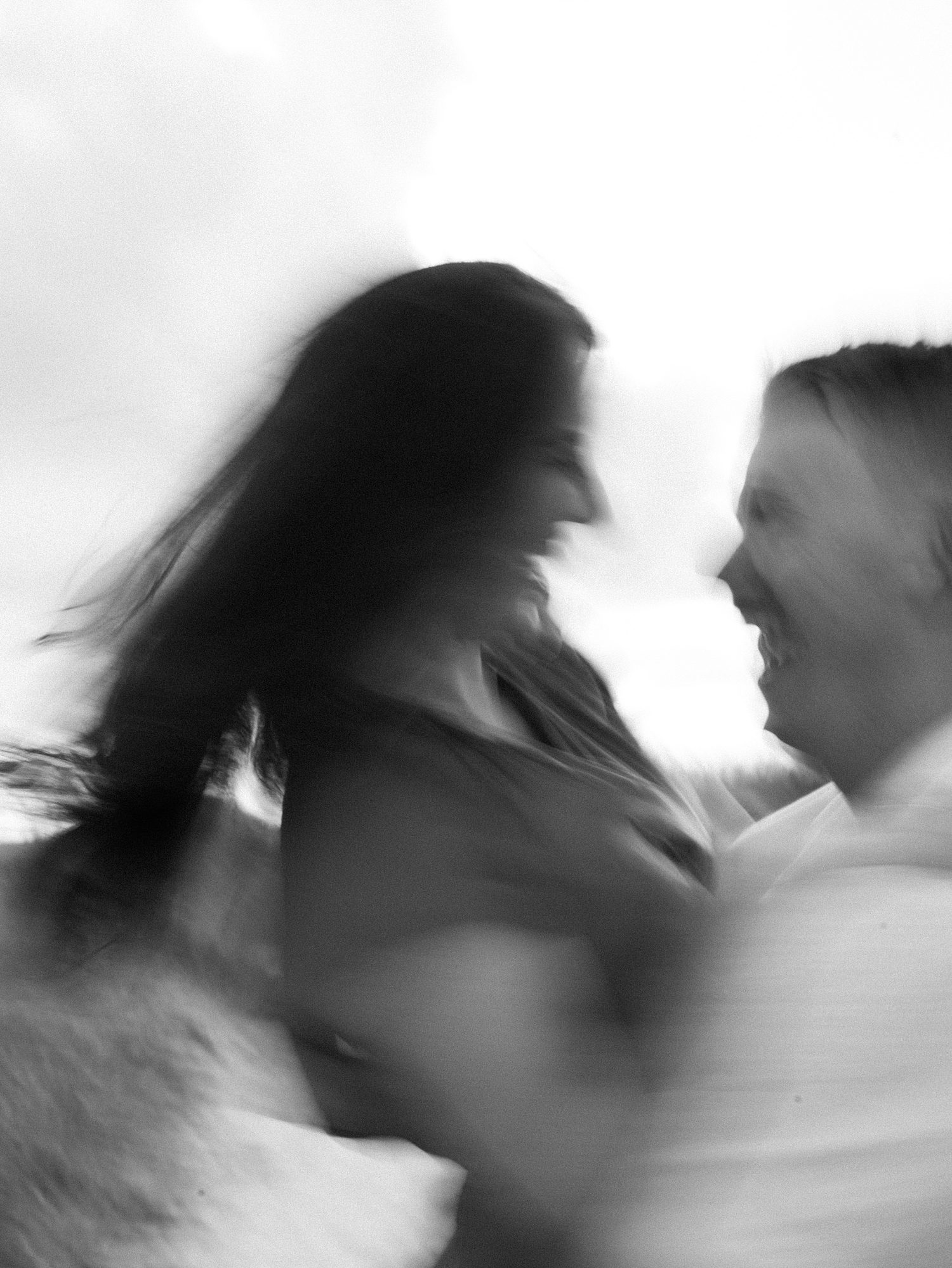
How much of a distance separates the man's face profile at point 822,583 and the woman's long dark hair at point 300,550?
0.20m

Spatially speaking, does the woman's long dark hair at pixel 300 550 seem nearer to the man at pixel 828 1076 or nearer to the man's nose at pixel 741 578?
the man's nose at pixel 741 578

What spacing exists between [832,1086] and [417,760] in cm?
51

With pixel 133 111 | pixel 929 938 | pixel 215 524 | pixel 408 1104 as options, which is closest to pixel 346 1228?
pixel 408 1104

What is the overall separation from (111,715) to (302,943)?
0.22 metres

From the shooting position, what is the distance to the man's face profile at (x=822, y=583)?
775mm

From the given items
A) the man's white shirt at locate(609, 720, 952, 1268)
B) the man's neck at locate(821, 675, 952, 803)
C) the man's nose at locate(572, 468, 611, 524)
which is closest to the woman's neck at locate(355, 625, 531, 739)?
the man's nose at locate(572, 468, 611, 524)

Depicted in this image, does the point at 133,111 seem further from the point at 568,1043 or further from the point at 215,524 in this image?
the point at 568,1043

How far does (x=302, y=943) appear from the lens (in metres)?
0.84

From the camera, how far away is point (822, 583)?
31.2 inches

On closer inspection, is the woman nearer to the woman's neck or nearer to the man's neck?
the woman's neck

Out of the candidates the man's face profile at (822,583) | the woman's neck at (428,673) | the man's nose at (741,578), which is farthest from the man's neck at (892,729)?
the woman's neck at (428,673)

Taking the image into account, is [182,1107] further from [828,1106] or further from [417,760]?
[828,1106]

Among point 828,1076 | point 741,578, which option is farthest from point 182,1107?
point 828,1076

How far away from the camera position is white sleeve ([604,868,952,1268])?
1.15ft
